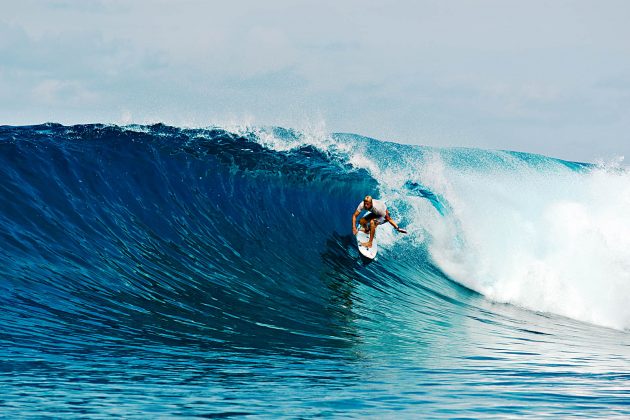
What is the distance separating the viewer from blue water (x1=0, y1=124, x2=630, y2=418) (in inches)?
262

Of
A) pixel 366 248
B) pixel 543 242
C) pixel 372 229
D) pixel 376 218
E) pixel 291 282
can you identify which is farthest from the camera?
pixel 543 242

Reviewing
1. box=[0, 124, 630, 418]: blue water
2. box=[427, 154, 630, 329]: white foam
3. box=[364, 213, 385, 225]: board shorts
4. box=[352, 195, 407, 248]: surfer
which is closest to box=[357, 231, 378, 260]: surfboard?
box=[352, 195, 407, 248]: surfer

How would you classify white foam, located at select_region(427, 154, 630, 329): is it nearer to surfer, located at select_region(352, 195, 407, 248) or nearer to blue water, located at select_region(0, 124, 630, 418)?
blue water, located at select_region(0, 124, 630, 418)

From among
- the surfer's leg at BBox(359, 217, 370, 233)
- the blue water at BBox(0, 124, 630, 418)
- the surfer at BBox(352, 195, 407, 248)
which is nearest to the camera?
the blue water at BBox(0, 124, 630, 418)

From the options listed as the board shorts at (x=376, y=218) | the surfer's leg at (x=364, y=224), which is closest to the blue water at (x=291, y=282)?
the surfer's leg at (x=364, y=224)

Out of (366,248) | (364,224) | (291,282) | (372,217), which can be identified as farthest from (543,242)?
(291,282)

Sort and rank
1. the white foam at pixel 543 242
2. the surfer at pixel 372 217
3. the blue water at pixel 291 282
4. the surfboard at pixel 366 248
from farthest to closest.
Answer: the white foam at pixel 543 242
the surfboard at pixel 366 248
the surfer at pixel 372 217
the blue water at pixel 291 282

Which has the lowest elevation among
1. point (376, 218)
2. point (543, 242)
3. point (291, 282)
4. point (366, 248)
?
point (291, 282)

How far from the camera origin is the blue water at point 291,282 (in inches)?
262

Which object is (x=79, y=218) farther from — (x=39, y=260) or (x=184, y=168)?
(x=184, y=168)

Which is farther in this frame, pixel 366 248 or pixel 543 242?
pixel 543 242

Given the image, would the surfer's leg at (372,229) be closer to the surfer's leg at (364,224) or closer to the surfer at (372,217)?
the surfer at (372,217)

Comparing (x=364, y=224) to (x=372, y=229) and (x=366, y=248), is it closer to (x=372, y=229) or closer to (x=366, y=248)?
(x=372, y=229)

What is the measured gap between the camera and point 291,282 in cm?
1218
